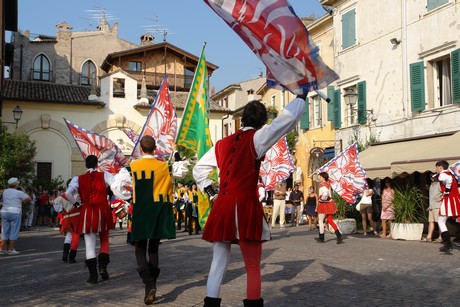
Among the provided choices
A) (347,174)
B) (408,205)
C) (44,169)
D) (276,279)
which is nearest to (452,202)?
(408,205)

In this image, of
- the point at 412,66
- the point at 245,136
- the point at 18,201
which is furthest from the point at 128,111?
the point at 245,136

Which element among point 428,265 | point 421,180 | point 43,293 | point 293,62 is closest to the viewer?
point 293,62

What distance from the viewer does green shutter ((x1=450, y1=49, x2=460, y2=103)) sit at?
723 inches

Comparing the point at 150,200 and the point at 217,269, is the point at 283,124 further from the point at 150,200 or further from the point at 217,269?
the point at 150,200

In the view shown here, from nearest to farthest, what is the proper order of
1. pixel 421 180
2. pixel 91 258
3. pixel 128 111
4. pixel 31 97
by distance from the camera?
pixel 91 258 < pixel 421 180 < pixel 31 97 < pixel 128 111

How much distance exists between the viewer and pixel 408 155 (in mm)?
18172

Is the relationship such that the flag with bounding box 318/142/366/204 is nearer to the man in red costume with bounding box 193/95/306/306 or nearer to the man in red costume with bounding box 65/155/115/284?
the man in red costume with bounding box 65/155/115/284

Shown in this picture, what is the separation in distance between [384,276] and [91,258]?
4294 millimetres

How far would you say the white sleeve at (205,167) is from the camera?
508 centimetres

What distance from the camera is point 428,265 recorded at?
30.9 ft

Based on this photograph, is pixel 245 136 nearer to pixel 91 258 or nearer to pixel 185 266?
pixel 91 258

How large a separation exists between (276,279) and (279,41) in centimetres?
403

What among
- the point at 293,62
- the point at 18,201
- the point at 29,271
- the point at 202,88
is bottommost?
the point at 29,271

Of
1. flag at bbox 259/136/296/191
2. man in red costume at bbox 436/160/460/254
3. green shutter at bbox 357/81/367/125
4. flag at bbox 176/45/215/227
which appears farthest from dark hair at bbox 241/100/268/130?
green shutter at bbox 357/81/367/125
